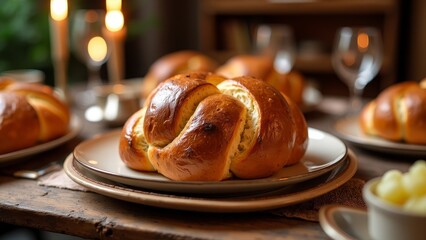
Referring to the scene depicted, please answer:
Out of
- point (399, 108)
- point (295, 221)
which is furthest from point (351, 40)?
point (295, 221)

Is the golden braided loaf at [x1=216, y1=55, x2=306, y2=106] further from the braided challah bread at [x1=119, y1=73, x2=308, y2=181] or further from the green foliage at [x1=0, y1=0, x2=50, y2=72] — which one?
the green foliage at [x1=0, y1=0, x2=50, y2=72]

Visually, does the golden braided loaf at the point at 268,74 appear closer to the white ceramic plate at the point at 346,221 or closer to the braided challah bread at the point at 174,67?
the braided challah bread at the point at 174,67

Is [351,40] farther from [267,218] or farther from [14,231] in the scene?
[14,231]

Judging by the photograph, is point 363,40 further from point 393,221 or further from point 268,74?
point 393,221

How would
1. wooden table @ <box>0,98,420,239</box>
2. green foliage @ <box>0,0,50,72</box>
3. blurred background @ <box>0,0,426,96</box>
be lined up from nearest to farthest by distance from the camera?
wooden table @ <box>0,98,420,239</box> → green foliage @ <box>0,0,50,72</box> → blurred background @ <box>0,0,426,96</box>

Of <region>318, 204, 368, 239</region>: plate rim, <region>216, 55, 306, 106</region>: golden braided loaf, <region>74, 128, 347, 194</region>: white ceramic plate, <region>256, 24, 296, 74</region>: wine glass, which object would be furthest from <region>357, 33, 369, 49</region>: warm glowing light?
<region>318, 204, 368, 239</region>: plate rim

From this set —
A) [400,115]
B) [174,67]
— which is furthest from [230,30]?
[400,115]
